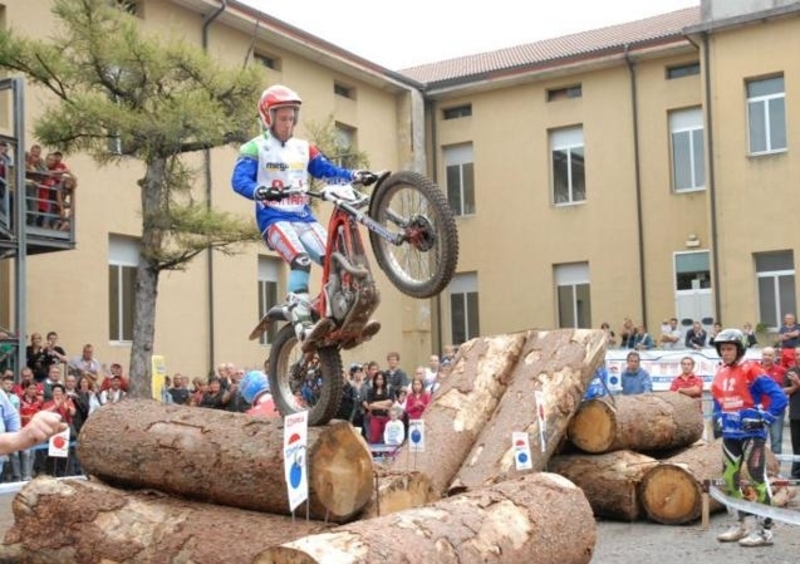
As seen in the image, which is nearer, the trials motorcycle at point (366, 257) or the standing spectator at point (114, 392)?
the trials motorcycle at point (366, 257)

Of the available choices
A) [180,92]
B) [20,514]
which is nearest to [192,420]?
[20,514]

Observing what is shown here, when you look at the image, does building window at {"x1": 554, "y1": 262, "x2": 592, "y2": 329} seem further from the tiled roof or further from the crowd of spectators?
the crowd of spectators

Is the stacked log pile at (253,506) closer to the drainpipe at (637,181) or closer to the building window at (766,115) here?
the building window at (766,115)

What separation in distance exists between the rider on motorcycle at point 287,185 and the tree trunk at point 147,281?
10366mm

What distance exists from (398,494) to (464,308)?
23.2 meters

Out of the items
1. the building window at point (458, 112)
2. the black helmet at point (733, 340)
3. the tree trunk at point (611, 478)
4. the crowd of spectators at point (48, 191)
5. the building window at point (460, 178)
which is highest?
the building window at point (458, 112)

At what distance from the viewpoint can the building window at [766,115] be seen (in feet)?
86.8

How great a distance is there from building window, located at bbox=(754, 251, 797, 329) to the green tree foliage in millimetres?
13669

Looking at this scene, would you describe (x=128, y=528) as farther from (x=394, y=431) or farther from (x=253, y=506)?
(x=394, y=431)

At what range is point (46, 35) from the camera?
810 inches

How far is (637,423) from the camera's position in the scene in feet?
40.3

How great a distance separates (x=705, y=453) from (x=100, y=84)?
11120 mm

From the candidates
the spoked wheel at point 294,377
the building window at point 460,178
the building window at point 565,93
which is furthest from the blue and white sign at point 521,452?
the building window at point 460,178

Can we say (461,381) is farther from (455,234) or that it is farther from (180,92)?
(180,92)
